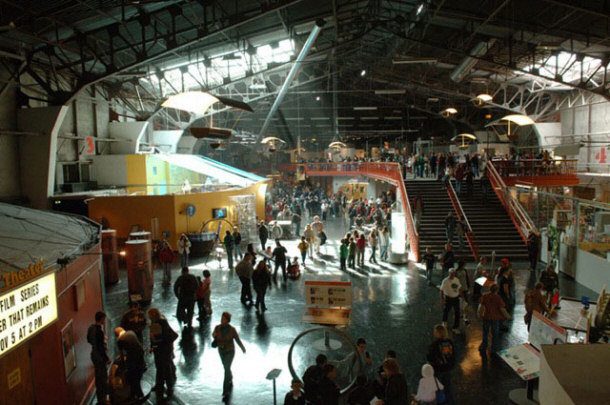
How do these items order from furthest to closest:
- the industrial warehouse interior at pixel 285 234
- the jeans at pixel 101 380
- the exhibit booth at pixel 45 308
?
the jeans at pixel 101 380
the industrial warehouse interior at pixel 285 234
the exhibit booth at pixel 45 308

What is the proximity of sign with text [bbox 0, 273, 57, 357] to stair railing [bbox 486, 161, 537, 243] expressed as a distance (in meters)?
14.9

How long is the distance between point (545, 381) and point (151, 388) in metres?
6.09

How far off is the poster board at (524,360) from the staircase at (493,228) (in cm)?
958

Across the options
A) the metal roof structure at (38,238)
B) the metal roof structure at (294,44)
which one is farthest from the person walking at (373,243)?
the metal roof structure at (38,238)

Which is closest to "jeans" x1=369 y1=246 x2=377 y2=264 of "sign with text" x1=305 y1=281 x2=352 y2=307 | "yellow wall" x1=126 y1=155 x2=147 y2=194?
"sign with text" x1=305 y1=281 x2=352 y2=307

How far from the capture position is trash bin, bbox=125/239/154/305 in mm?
10750

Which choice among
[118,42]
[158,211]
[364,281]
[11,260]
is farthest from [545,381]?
[118,42]

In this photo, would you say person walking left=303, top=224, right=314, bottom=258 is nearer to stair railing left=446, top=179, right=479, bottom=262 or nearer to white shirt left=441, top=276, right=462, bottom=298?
stair railing left=446, top=179, right=479, bottom=262

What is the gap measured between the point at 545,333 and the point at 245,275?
6.63 metres

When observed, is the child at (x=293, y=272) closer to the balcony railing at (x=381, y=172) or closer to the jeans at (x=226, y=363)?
the balcony railing at (x=381, y=172)

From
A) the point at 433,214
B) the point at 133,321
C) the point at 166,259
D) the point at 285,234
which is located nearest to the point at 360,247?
the point at 433,214

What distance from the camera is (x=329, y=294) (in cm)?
704

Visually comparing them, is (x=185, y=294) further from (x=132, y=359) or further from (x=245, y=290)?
(x=132, y=359)

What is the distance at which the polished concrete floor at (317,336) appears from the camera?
6680mm
